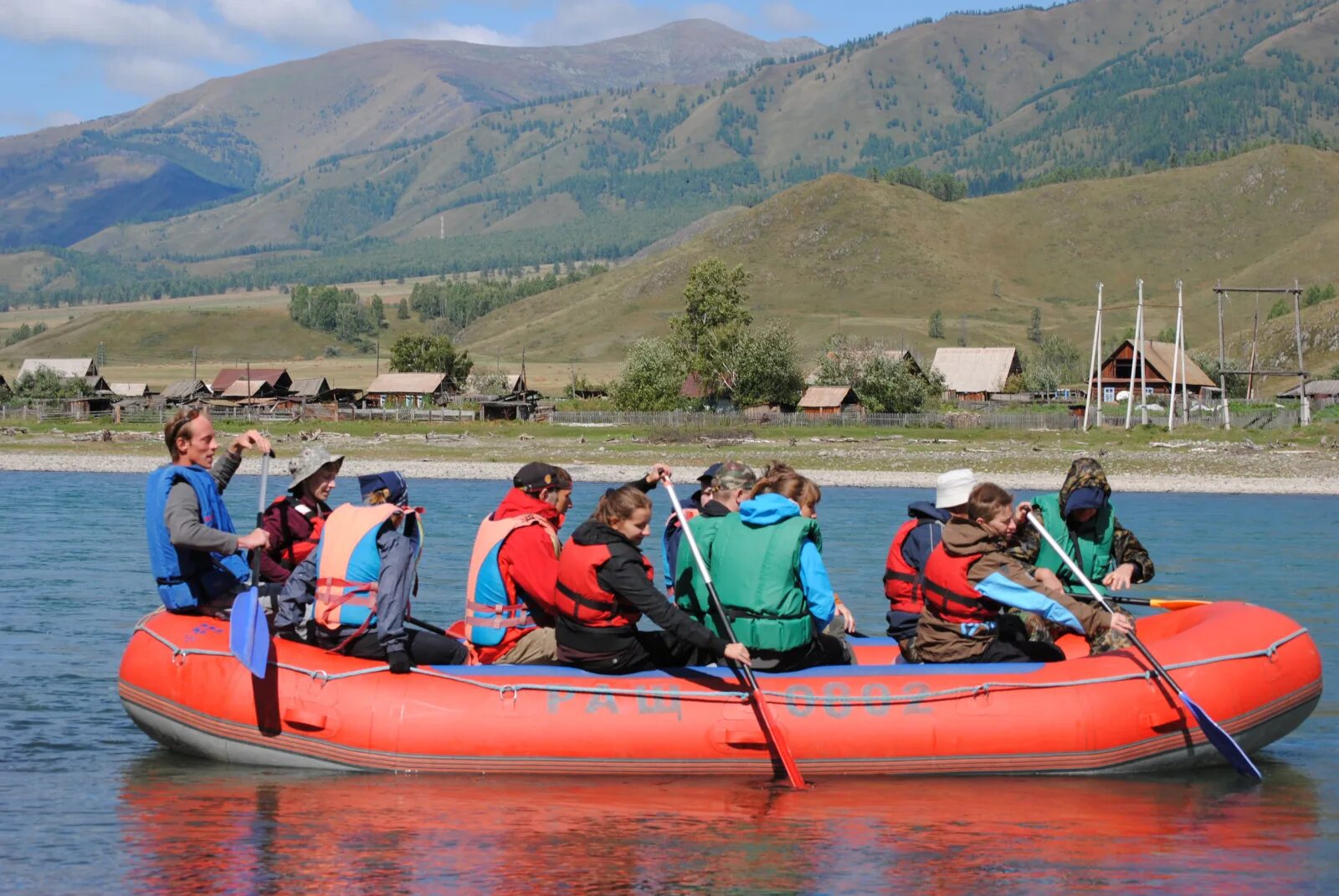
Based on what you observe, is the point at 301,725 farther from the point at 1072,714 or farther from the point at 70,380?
the point at 70,380

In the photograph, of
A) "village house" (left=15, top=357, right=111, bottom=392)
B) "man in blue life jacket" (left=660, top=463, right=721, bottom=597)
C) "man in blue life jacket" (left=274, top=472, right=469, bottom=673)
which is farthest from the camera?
"village house" (left=15, top=357, right=111, bottom=392)

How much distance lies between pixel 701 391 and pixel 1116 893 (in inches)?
3044

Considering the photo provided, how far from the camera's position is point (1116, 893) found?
9.27 metres

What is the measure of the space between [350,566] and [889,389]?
70.8 m

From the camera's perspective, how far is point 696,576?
11.4m

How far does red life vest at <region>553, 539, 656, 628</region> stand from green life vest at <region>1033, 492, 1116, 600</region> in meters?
3.70

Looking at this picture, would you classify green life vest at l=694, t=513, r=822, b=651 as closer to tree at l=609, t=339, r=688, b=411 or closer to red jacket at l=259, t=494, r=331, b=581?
red jacket at l=259, t=494, r=331, b=581

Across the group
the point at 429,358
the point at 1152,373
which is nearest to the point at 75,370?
the point at 429,358

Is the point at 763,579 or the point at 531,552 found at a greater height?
the point at 531,552

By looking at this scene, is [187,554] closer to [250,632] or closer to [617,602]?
[250,632]

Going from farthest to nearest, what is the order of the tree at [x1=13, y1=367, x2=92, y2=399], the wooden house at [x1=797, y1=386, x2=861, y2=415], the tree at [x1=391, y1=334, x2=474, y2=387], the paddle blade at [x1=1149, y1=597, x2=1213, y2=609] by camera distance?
the tree at [x1=391, y1=334, x2=474, y2=387]
the tree at [x1=13, y1=367, x2=92, y2=399]
the wooden house at [x1=797, y1=386, x2=861, y2=415]
the paddle blade at [x1=1149, y1=597, x2=1213, y2=609]

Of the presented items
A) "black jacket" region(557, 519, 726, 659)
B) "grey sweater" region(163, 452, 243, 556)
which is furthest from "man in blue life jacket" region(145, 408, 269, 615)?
"black jacket" region(557, 519, 726, 659)

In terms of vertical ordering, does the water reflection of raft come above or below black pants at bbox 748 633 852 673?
below

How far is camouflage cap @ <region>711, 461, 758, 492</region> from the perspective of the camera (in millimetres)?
12141
